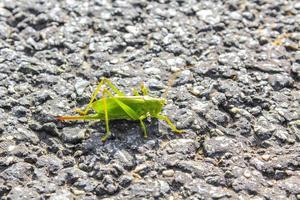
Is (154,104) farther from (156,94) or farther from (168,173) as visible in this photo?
(168,173)

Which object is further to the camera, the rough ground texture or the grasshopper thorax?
the grasshopper thorax

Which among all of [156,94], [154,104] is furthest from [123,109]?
[156,94]

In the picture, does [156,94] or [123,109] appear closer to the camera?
[123,109]

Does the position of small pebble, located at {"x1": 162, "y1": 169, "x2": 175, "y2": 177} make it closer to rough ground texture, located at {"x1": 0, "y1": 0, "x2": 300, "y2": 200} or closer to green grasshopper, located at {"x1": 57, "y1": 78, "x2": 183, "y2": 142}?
rough ground texture, located at {"x1": 0, "y1": 0, "x2": 300, "y2": 200}

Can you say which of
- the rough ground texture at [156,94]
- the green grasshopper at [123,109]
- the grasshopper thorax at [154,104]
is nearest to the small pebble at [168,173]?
the rough ground texture at [156,94]

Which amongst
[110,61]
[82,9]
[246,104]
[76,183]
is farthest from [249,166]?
[82,9]

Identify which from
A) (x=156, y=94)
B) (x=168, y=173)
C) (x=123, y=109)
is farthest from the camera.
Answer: (x=156, y=94)

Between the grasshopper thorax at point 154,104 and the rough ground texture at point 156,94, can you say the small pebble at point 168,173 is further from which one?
the grasshopper thorax at point 154,104

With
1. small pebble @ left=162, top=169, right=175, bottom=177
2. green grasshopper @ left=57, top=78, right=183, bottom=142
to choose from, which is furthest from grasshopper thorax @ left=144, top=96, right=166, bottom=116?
small pebble @ left=162, top=169, right=175, bottom=177
